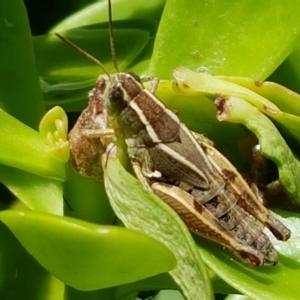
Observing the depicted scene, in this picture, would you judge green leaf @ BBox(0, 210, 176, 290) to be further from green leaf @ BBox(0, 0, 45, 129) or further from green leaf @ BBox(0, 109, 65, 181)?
green leaf @ BBox(0, 0, 45, 129)

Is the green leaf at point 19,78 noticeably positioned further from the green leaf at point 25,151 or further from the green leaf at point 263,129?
the green leaf at point 263,129

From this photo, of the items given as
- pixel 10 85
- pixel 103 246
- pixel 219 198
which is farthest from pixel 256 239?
pixel 10 85

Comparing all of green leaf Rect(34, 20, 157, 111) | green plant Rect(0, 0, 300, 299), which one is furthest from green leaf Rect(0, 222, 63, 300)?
green leaf Rect(34, 20, 157, 111)

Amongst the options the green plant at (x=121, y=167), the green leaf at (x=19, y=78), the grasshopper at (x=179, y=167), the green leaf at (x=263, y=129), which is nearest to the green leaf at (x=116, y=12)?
the green plant at (x=121, y=167)

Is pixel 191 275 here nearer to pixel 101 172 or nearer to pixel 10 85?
pixel 101 172

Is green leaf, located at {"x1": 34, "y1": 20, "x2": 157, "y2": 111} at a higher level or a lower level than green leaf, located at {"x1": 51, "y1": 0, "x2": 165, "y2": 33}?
lower

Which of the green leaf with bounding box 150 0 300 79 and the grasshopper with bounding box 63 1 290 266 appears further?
the green leaf with bounding box 150 0 300 79
